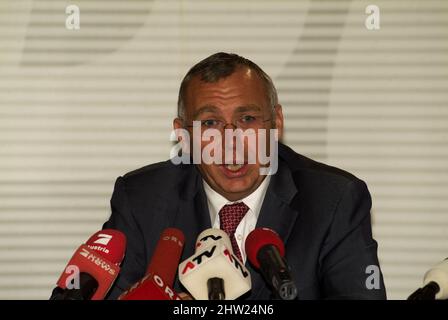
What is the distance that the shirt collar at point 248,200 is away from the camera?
4.28 meters

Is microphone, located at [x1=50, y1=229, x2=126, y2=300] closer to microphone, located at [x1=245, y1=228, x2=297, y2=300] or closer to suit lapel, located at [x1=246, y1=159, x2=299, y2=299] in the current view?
microphone, located at [x1=245, y1=228, x2=297, y2=300]

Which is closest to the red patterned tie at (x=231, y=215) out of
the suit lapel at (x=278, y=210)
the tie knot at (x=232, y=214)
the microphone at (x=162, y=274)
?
the tie knot at (x=232, y=214)

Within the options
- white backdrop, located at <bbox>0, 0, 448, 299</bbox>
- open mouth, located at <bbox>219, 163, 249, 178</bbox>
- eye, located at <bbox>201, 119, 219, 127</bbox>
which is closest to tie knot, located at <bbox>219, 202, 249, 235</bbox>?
open mouth, located at <bbox>219, 163, 249, 178</bbox>

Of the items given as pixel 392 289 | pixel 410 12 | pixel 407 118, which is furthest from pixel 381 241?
pixel 410 12

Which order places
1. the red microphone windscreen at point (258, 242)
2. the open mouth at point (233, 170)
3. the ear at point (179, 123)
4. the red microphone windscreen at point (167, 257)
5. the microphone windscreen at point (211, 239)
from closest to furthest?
the red microphone windscreen at point (258, 242) < the microphone windscreen at point (211, 239) < the red microphone windscreen at point (167, 257) < the open mouth at point (233, 170) < the ear at point (179, 123)

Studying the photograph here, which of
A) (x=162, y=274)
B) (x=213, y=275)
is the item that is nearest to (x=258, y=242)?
(x=213, y=275)

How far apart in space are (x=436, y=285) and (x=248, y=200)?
4.99 feet

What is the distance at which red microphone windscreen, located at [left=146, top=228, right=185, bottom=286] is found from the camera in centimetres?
329

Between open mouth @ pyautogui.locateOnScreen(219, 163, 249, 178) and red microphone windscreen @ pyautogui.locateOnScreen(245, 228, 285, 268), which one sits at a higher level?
open mouth @ pyautogui.locateOnScreen(219, 163, 249, 178)

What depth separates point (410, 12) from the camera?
19.0 ft

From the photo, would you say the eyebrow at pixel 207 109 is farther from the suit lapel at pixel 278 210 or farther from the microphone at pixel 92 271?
the microphone at pixel 92 271

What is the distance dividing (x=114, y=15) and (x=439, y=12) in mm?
2384

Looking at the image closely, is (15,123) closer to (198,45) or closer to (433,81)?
(198,45)

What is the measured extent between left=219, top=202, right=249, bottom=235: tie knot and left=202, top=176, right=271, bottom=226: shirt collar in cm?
3
